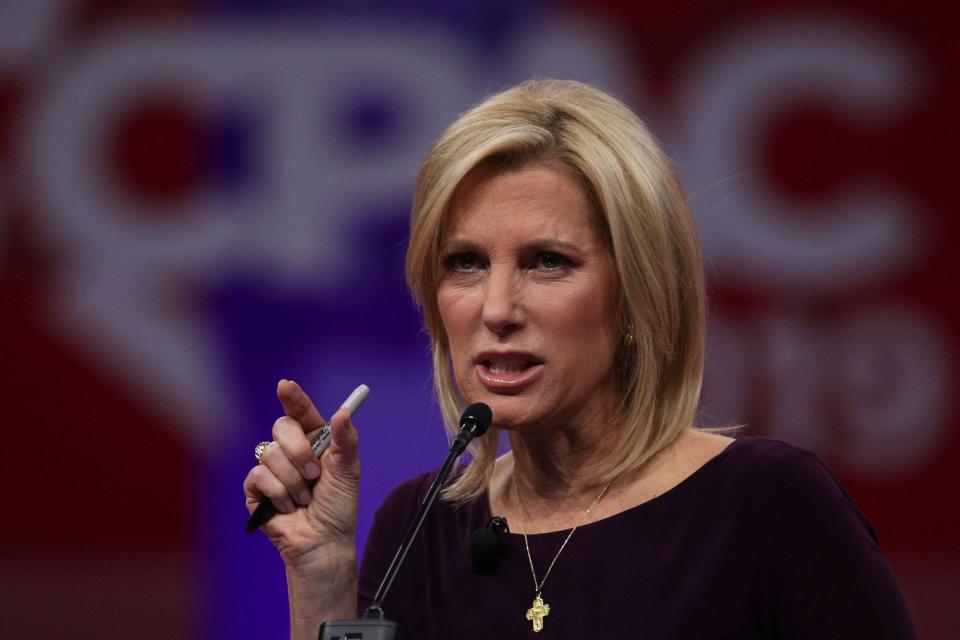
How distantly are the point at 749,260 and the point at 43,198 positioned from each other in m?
1.75

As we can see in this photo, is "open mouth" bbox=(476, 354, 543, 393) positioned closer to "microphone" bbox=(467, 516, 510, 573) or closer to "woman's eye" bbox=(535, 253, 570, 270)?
"woman's eye" bbox=(535, 253, 570, 270)

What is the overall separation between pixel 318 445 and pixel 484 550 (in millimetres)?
305

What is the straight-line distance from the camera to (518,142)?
1.78 m

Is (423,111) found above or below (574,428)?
above

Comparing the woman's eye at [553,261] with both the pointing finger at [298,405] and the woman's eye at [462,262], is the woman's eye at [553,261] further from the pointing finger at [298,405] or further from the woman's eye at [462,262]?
the pointing finger at [298,405]

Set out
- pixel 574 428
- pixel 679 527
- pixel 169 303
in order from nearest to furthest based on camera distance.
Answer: pixel 679 527
pixel 574 428
pixel 169 303

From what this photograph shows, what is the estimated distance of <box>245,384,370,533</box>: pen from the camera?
1633 millimetres

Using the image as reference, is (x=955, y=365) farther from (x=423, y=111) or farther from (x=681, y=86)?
(x=423, y=111)

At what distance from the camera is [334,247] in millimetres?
3156

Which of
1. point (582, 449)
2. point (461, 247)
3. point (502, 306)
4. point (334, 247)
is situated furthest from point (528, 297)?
point (334, 247)

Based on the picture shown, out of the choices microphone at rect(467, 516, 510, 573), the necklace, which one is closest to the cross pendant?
the necklace

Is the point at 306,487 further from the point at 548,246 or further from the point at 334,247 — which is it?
the point at 334,247

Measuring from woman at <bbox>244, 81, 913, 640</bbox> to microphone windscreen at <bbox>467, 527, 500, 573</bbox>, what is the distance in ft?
0.05

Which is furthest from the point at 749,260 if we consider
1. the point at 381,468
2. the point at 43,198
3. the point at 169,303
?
the point at 43,198
